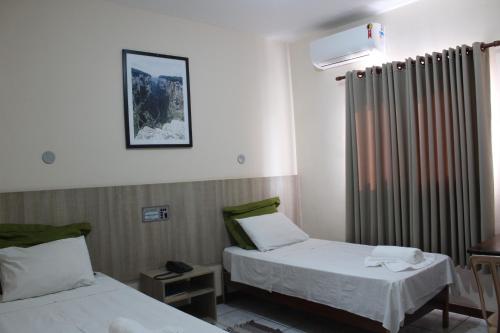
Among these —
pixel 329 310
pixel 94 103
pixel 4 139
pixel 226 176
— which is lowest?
pixel 329 310

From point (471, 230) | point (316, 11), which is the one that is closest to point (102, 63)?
point (316, 11)

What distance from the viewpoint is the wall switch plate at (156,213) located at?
11.0ft

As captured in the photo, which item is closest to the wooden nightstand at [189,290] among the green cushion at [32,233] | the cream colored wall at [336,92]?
the green cushion at [32,233]

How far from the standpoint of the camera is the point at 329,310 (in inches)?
110

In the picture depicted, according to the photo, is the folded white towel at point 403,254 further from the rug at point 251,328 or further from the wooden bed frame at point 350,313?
the rug at point 251,328

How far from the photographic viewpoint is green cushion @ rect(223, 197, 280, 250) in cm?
374

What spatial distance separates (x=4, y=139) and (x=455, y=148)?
338 cm

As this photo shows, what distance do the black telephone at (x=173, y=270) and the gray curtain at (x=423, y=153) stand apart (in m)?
1.66

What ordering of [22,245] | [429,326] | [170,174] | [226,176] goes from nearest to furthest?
[22,245], [429,326], [170,174], [226,176]

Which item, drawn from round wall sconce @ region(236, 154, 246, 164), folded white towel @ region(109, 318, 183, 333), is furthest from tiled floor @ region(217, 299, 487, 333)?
folded white towel @ region(109, 318, 183, 333)

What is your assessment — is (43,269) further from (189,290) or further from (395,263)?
(395,263)

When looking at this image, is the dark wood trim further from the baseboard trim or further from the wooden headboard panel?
the wooden headboard panel

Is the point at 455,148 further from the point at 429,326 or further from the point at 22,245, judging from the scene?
the point at 22,245

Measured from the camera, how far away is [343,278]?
267 cm
